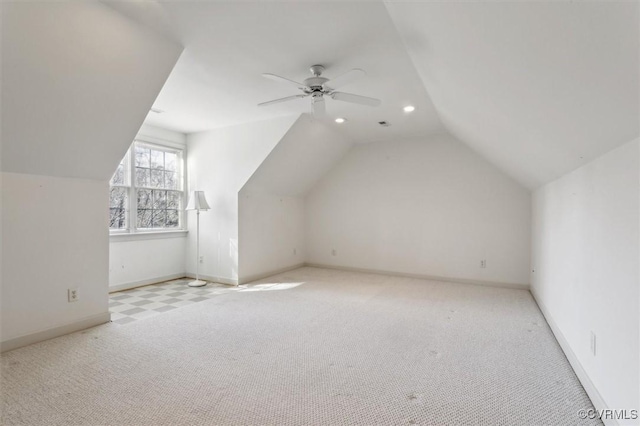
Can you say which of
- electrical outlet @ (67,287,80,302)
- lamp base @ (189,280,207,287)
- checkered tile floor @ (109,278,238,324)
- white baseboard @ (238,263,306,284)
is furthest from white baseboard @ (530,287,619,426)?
lamp base @ (189,280,207,287)

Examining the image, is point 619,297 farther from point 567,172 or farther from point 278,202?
point 278,202

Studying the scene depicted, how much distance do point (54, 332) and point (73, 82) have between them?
6.96 ft

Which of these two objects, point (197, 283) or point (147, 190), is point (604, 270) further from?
point (147, 190)

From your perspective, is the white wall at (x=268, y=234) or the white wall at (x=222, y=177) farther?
the white wall at (x=268, y=234)

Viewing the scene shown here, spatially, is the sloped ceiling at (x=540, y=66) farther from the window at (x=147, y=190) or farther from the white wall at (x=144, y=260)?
the white wall at (x=144, y=260)

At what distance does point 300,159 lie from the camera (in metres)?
5.04

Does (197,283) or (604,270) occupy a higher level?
(604,270)

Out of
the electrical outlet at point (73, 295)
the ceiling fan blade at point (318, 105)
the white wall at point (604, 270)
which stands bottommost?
the electrical outlet at point (73, 295)

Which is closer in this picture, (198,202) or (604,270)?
(604,270)

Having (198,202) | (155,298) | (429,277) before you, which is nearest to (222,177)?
(198,202)

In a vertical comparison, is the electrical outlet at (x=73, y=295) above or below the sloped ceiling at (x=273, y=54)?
below

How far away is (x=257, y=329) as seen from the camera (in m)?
2.89

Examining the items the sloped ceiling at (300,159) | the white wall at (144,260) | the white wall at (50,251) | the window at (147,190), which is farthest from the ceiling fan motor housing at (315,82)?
the white wall at (144,260)

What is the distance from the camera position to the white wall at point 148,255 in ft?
14.1
